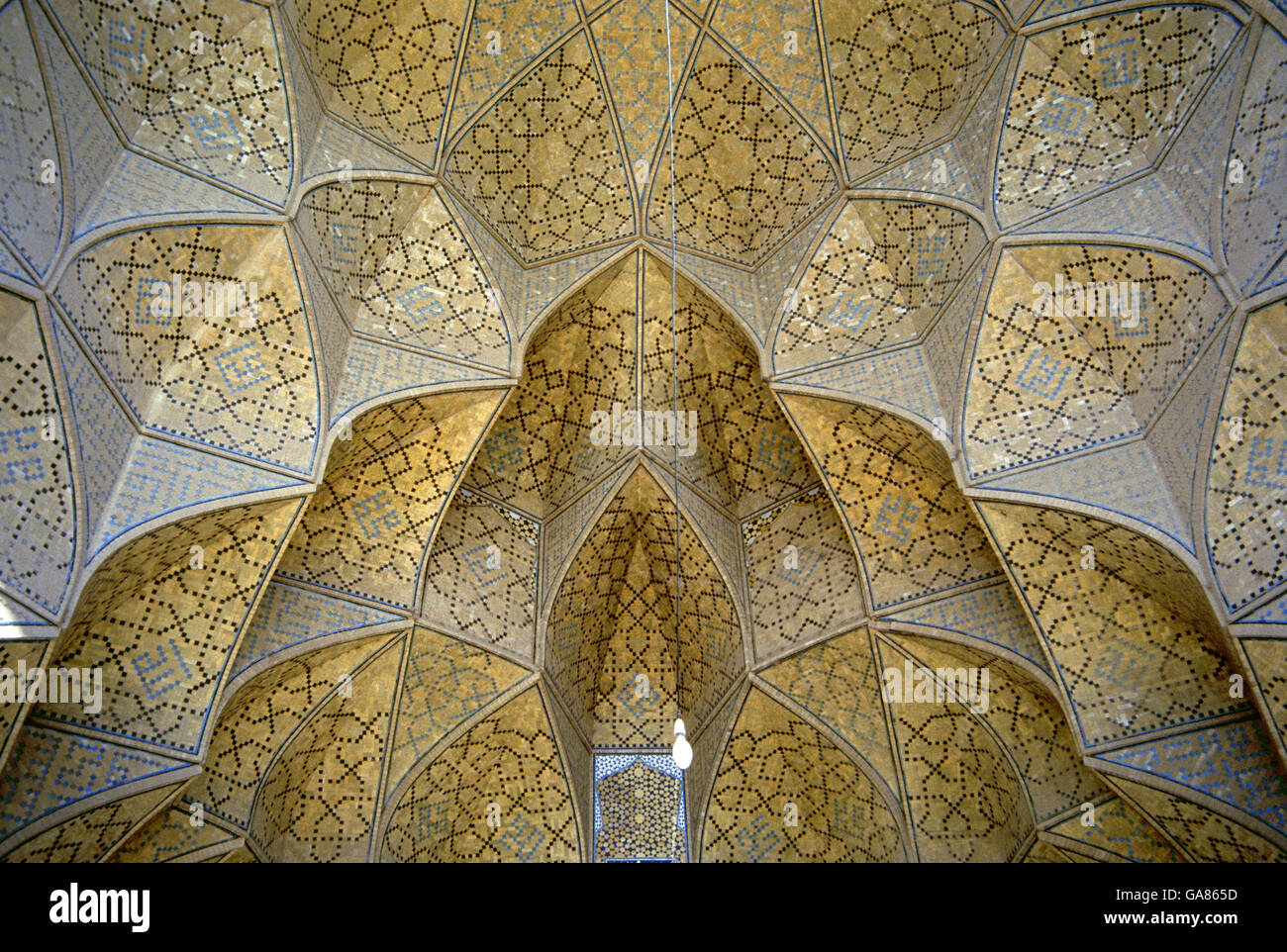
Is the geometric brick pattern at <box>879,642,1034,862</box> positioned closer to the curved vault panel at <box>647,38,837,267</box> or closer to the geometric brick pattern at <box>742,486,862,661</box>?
the geometric brick pattern at <box>742,486,862,661</box>

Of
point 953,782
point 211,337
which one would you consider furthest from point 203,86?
point 953,782

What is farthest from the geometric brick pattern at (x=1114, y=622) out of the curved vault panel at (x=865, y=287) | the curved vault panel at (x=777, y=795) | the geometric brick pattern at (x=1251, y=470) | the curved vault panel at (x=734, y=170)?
the curved vault panel at (x=734, y=170)

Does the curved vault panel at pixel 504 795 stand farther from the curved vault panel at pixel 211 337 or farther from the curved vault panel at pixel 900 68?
the curved vault panel at pixel 900 68

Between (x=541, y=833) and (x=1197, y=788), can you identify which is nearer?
(x=1197, y=788)

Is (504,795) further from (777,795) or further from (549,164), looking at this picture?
(549,164)

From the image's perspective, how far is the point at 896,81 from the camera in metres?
10.4

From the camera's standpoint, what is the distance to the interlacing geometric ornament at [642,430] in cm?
818

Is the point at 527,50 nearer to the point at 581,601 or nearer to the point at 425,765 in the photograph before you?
the point at 581,601

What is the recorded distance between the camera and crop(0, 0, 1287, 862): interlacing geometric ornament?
8180mm

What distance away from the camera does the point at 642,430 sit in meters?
11.6

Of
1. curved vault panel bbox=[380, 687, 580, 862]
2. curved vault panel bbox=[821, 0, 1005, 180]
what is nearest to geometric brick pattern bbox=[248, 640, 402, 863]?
curved vault panel bbox=[380, 687, 580, 862]
